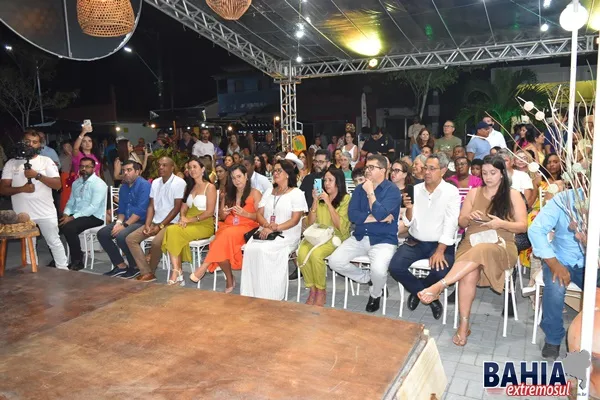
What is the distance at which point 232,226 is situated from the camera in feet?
16.3

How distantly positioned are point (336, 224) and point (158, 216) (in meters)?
2.24

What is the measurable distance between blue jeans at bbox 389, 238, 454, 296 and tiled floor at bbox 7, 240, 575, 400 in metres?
0.34

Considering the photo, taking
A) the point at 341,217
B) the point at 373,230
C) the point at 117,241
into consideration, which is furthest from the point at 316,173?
the point at 117,241

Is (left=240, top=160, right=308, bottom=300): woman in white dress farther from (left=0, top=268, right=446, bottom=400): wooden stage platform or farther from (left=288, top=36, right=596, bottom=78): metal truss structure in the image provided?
(left=288, top=36, right=596, bottom=78): metal truss structure

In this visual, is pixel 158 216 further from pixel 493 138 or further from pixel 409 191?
pixel 493 138

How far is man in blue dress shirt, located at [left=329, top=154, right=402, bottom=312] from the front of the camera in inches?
167

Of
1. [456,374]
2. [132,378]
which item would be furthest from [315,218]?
[132,378]

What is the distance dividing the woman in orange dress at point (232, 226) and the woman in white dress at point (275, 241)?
Answer: 0.20m

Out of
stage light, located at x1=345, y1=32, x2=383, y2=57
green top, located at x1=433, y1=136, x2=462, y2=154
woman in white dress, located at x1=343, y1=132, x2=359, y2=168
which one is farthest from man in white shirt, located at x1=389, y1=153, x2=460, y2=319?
stage light, located at x1=345, y1=32, x2=383, y2=57

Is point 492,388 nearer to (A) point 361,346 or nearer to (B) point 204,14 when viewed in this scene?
(A) point 361,346

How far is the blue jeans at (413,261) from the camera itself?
13.3 ft

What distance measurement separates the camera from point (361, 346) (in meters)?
2.06

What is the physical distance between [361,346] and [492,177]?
7.79 feet
